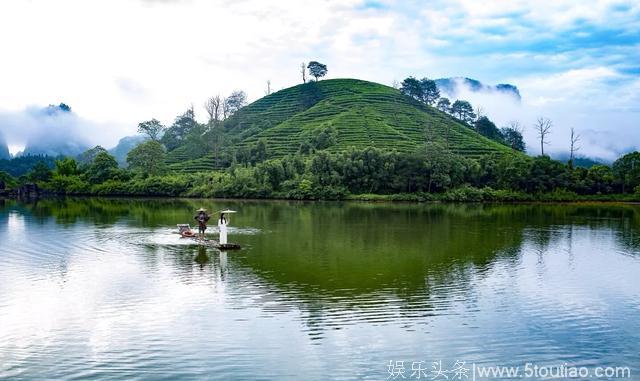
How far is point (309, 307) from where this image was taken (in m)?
18.2

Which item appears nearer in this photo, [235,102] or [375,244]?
[375,244]

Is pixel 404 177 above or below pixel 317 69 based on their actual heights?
below

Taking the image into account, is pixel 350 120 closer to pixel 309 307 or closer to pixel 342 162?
pixel 342 162

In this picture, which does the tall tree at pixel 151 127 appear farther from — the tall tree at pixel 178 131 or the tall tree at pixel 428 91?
the tall tree at pixel 428 91

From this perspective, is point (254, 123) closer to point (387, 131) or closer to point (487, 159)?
point (387, 131)

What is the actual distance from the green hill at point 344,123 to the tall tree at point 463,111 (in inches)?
453

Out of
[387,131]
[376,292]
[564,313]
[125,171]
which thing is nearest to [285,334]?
[376,292]

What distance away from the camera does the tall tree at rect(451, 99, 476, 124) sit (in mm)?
151625

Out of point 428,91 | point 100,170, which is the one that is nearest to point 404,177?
point 100,170

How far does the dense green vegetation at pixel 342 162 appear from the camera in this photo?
273 feet

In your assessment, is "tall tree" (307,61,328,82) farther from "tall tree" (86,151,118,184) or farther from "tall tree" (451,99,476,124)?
"tall tree" (86,151,118,184)

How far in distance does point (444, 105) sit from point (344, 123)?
1851 inches

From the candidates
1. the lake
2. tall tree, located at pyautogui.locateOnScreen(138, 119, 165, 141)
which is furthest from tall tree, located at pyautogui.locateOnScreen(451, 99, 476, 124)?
the lake

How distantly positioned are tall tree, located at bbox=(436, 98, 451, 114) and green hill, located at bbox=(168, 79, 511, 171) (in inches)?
417
